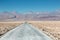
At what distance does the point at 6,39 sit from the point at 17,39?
120 centimetres

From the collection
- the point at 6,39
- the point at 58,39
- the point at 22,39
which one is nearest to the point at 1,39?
the point at 6,39

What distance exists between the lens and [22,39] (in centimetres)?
2152

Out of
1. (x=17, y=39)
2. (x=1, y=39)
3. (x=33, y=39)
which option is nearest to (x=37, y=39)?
(x=33, y=39)

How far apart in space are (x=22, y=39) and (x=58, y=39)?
13.4ft

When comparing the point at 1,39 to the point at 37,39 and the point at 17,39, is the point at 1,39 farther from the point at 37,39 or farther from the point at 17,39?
the point at 37,39

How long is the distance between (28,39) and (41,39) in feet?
4.61

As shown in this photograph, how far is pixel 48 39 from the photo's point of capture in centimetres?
2119

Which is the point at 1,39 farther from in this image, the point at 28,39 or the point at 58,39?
the point at 58,39

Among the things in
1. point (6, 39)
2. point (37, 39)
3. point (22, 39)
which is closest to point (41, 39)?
point (37, 39)

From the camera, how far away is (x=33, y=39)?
21344 mm

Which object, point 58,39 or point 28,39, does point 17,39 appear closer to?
point 28,39

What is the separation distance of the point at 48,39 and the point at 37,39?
1.19 metres

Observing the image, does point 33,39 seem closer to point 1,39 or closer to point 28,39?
point 28,39

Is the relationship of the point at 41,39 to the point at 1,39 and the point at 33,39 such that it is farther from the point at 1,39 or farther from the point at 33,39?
the point at 1,39
